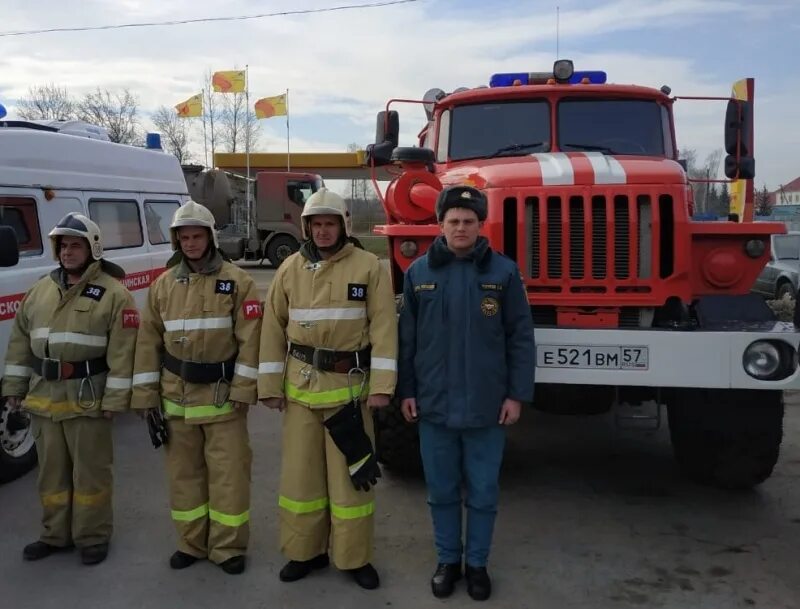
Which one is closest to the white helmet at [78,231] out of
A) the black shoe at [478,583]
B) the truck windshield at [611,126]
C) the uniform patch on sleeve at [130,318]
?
the uniform patch on sleeve at [130,318]

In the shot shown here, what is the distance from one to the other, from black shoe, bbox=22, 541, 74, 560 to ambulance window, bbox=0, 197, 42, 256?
6.88ft

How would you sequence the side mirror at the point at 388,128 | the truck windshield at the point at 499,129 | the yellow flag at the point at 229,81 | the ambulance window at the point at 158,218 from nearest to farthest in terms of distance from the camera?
the truck windshield at the point at 499,129 < the side mirror at the point at 388,128 < the ambulance window at the point at 158,218 < the yellow flag at the point at 229,81

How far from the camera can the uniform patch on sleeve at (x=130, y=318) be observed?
12.1 feet

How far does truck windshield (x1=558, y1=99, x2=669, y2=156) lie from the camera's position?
5090 millimetres

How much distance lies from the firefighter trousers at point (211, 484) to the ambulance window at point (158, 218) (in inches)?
144

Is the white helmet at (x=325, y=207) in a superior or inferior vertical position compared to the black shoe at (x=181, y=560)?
superior

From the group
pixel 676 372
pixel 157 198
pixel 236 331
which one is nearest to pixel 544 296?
pixel 676 372

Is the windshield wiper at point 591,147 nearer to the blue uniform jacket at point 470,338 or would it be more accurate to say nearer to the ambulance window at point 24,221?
the blue uniform jacket at point 470,338

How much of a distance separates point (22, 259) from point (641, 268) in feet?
13.0

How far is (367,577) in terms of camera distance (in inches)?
135

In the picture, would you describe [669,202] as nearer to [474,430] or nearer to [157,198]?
[474,430]

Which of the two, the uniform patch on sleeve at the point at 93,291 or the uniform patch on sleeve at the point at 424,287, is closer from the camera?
the uniform patch on sleeve at the point at 424,287

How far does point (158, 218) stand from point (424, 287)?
4.51m

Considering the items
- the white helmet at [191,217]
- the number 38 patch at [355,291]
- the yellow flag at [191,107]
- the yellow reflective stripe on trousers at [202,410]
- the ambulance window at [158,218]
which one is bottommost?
the yellow reflective stripe on trousers at [202,410]
